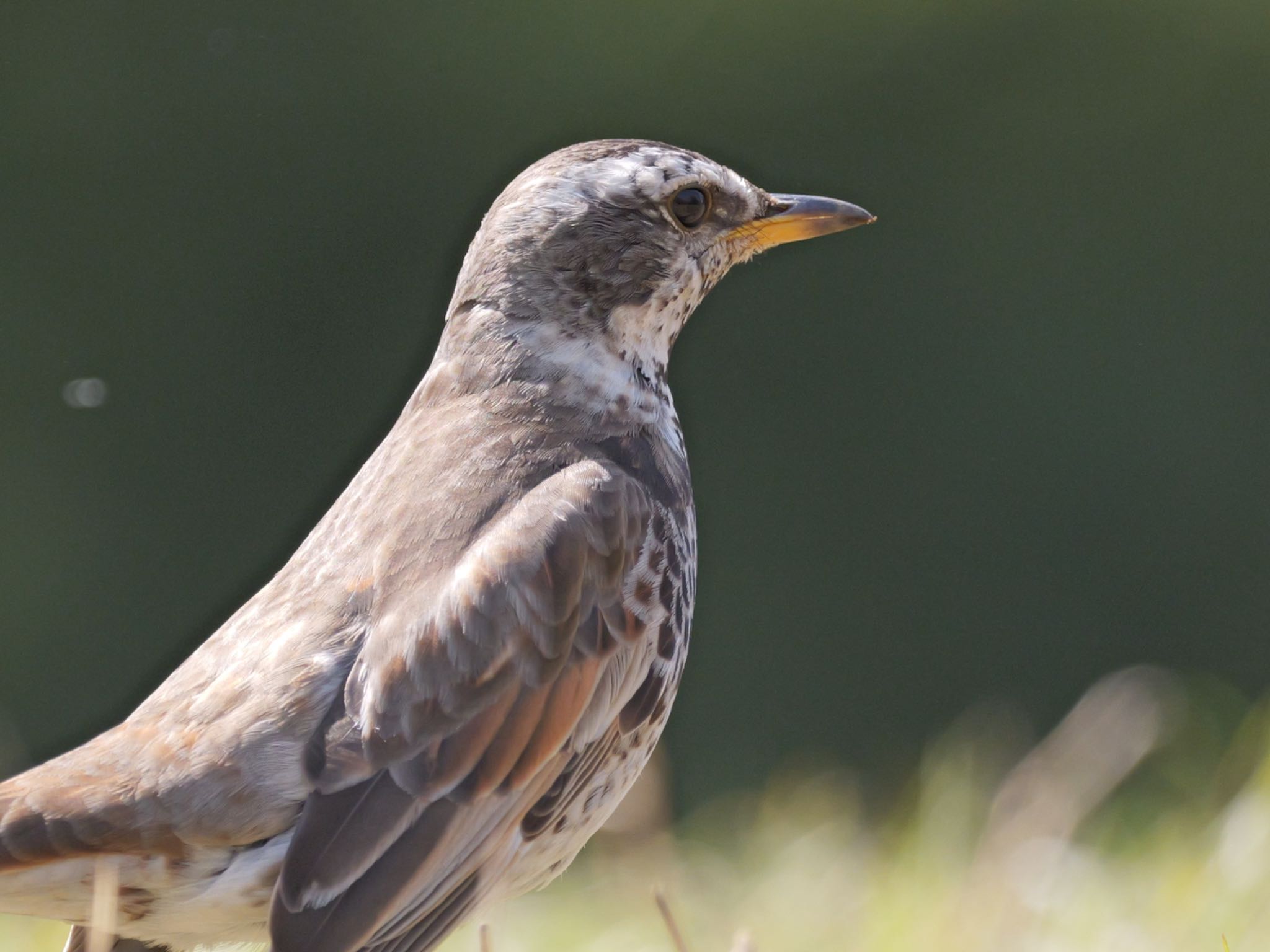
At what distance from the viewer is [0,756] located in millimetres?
3416

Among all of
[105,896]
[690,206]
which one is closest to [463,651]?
[105,896]

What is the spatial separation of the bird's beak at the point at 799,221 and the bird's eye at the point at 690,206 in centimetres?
9

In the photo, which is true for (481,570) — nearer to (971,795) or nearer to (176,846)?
(176,846)

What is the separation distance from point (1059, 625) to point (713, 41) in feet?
6.35

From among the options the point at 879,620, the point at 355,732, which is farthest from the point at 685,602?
the point at 879,620

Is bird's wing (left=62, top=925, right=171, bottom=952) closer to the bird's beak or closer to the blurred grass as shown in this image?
the blurred grass

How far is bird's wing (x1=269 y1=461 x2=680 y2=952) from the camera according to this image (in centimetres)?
205

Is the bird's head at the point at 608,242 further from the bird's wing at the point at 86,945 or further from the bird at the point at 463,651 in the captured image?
the bird's wing at the point at 86,945

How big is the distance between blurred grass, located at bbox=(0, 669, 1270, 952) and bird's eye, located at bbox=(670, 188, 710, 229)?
101 cm

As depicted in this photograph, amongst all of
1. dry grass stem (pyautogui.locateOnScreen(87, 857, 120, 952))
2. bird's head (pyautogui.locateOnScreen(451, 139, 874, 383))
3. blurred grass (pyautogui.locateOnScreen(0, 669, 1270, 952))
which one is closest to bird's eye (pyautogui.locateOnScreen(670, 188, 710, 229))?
bird's head (pyautogui.locateOnScreen(451, 139, 874, 383))

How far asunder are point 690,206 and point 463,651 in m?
0.86

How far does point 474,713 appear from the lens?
7.22 feet

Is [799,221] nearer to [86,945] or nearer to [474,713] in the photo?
[474,713]

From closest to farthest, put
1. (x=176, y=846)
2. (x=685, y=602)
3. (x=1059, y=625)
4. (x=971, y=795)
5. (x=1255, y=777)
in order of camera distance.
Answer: (x=176, y=846), (x=685, y=602), (x=1255, y=777), (x=971, y=795), (x=1059, y=625)
